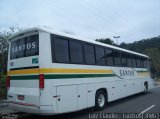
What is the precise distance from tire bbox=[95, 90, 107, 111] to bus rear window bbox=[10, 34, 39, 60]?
385 cm

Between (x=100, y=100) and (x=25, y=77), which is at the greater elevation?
(x=25, y=77)

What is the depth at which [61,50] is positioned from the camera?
28.2 ft

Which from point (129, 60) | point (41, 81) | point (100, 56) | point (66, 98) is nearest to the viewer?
point (41, 81)

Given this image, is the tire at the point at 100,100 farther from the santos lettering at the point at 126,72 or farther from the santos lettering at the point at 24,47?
the santos lettering at the point at 24,47

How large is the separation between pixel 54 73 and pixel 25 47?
171 centimetres

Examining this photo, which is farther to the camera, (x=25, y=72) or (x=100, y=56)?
(x=100, y=56)

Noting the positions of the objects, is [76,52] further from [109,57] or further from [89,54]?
[109,57]

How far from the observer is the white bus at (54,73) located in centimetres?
792

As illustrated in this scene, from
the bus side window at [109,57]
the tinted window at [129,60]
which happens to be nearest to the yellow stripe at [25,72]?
the bus side window at [109,57]

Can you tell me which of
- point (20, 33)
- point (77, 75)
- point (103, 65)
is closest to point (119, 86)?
point (103, 65)

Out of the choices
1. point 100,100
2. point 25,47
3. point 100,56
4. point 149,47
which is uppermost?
point 149,47

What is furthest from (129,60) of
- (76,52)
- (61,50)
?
(61,50)

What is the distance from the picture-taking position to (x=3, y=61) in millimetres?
19469

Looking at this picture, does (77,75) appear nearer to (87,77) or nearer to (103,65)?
(87,77)
